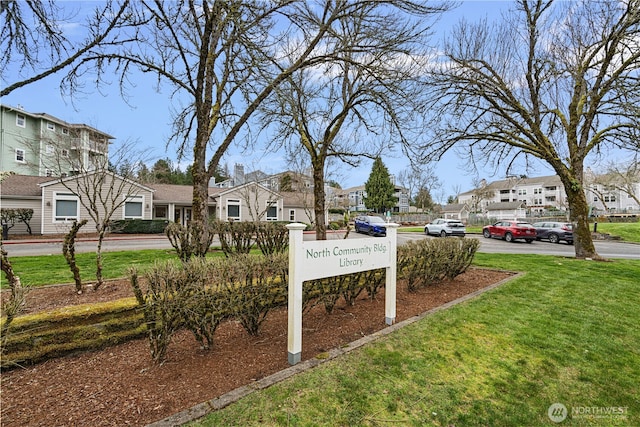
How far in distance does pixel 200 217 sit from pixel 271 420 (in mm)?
6152

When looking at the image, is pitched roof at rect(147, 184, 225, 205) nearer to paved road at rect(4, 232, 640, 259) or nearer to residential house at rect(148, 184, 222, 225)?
residential house at rect(148, 184, 222, 225)

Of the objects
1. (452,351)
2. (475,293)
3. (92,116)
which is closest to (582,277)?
(475,293)

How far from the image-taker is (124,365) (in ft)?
9.32

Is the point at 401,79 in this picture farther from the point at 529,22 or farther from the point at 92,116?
the point at 92,116

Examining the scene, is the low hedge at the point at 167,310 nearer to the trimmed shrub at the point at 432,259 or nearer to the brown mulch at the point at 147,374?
the brown mulch at the point at 147,374

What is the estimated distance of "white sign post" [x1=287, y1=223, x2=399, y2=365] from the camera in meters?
2.99

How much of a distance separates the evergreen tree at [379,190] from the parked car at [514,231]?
27507 mm

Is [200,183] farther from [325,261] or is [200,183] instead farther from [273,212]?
[273,212]

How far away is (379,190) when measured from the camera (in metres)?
49.0

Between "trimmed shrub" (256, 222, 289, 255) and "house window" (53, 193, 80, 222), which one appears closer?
"trimmed shrub" (256, 222, 289, 255)

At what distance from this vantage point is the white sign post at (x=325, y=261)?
2.99 m

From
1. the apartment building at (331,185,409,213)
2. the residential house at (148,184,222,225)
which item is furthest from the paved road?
the apartment building at (331,185,409,213)

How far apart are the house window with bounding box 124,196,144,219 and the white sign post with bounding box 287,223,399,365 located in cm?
2168

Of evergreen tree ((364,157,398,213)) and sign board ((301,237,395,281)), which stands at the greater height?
evergreen tree ((364,157,398,213))
